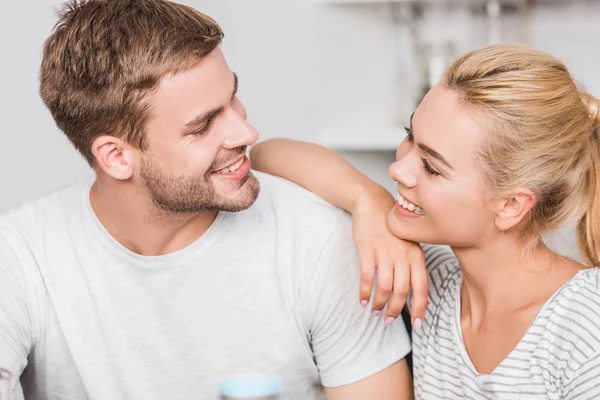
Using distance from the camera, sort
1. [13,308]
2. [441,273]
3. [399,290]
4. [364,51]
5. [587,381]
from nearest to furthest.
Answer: [587,381] → [399,290] → [13,308] → [441,273] → [364,51]

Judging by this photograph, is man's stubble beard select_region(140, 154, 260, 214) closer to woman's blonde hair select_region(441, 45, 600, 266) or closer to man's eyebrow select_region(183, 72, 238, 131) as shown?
man's eyebrow select_region(183, 72, 238, 131)

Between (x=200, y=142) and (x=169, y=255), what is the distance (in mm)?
204

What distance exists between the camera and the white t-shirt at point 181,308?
4.54 feet

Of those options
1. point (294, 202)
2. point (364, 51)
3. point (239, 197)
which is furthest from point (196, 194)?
point (364, 51)

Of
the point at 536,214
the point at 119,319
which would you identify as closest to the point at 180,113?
the point at 119,319

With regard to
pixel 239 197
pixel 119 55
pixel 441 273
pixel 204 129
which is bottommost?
pixel 441 273

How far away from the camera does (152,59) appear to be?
1.32 metres

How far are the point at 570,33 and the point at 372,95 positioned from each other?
0.59 m

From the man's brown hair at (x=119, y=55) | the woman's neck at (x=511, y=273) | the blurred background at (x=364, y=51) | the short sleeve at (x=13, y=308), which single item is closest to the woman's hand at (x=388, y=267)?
the woman's neck at (x=511, y=273)

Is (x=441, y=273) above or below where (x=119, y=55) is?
below

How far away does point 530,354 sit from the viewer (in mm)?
1214

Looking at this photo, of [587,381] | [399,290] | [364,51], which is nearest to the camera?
[587,381]

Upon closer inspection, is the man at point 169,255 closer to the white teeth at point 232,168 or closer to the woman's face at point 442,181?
the white teeth at point 232,168

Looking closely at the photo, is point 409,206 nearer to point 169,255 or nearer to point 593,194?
point 593,194
